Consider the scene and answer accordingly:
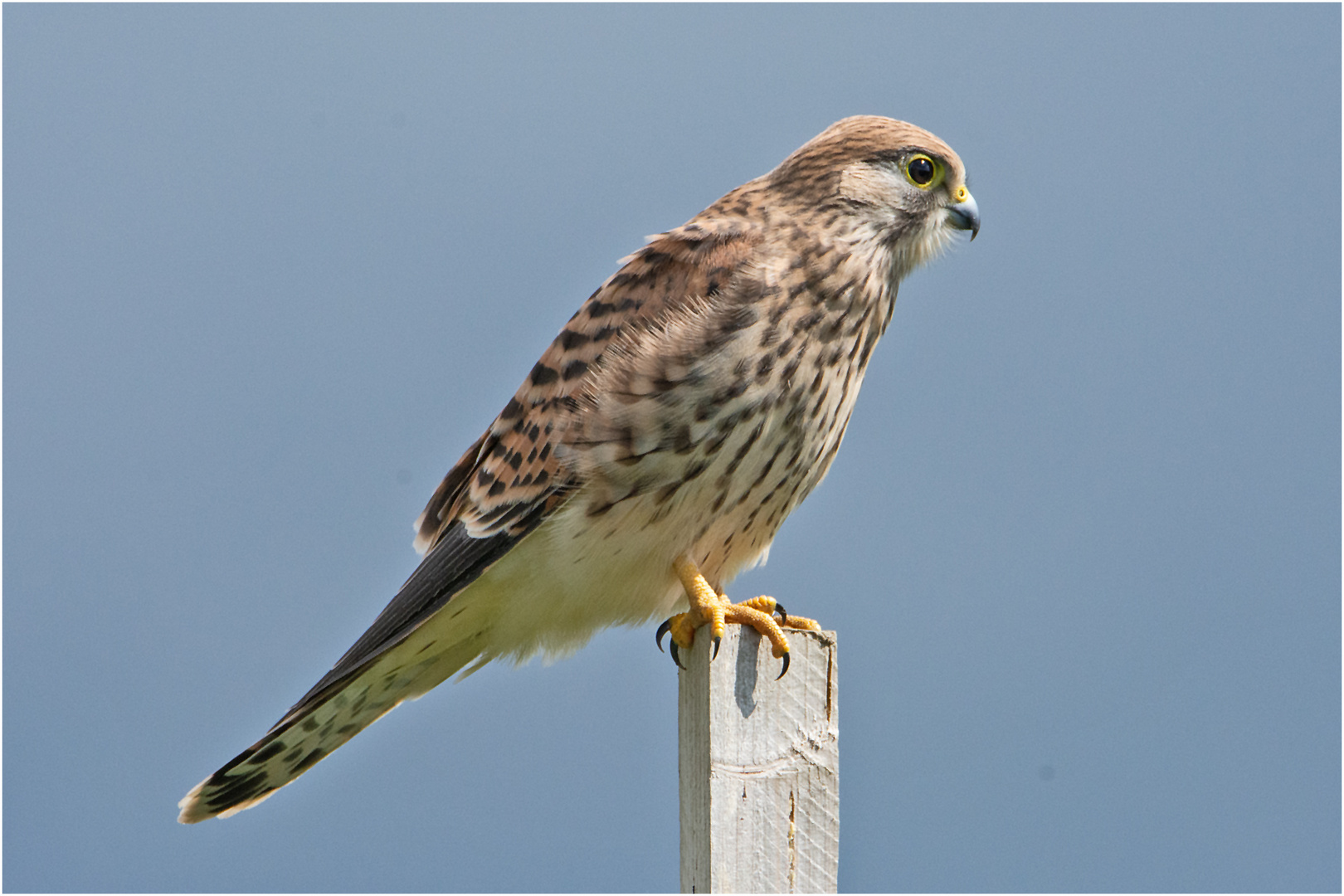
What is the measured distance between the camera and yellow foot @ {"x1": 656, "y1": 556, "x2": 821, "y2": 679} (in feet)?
6.74

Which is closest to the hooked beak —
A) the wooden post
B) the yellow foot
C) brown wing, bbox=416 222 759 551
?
brown wing, bbox=416 222 759 551

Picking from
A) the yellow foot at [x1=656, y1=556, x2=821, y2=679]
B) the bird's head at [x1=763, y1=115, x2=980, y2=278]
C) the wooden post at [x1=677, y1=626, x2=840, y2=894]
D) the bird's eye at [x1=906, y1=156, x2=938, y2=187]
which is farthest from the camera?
the bird's eye at [x1=906, y1=156, x2=938, y2=187]

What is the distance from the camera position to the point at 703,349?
2326 millimetres

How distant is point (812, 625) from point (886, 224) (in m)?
0.92

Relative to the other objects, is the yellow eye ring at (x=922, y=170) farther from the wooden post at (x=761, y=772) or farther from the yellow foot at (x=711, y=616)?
the wooden post at (x=761, y=772)

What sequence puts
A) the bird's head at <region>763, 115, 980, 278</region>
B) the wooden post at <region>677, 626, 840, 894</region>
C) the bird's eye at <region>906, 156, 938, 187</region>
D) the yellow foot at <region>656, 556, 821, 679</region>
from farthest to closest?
the bird's eye at <region>906, 156, 938, 187</region>
the bird's head at <region>763, 115, 980, 278</region>
the yellow foot at <region>656, 556, 821, 679</region>
the wooden post at <region>677, 626, 840, 894</region>

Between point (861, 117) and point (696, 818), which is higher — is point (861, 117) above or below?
above

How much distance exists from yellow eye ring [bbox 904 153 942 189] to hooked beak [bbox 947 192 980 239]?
84mm

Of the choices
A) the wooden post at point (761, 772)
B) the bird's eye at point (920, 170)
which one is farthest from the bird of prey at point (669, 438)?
the wooden post at point (761, 772)

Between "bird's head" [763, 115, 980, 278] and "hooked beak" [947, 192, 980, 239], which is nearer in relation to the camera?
"bird's head" [763, 115, 980, 278]

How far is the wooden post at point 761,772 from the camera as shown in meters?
1.78

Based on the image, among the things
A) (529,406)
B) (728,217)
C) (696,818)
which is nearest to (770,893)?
(696,818)

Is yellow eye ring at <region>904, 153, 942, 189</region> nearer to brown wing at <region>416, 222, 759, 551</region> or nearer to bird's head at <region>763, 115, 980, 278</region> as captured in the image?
bird's head at <region>763, 115, 980, 278</region>

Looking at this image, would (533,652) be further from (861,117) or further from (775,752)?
(861,117)
